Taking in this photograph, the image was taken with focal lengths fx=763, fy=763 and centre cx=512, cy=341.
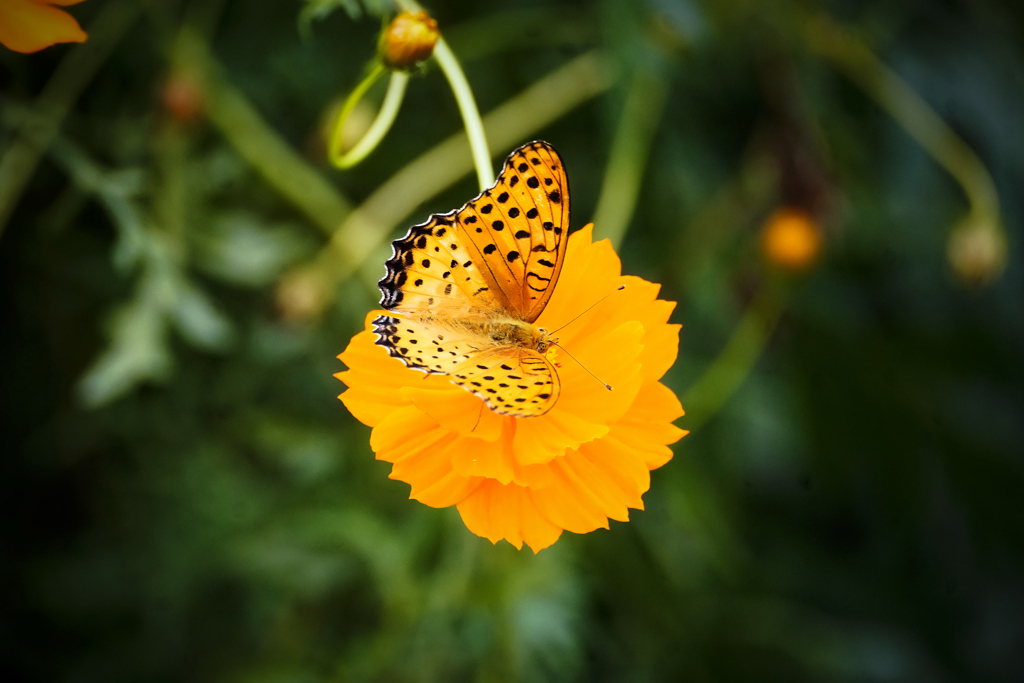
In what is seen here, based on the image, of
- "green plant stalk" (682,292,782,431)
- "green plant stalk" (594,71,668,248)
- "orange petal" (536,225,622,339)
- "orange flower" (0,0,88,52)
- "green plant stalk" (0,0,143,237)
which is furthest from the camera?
"green plant stalk" (682,292,782,431)

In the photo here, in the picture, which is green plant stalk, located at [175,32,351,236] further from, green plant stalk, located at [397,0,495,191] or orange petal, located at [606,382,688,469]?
orange petal, located at [606,382,688,469]

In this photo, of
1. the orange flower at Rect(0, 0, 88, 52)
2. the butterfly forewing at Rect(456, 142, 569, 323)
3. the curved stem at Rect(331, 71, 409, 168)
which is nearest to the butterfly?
the butterfly forewing at Rect(456, 142, 569, 323)

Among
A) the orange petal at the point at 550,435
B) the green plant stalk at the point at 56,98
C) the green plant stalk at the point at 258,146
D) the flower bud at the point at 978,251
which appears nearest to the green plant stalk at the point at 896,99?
the flower bud at the point at 978,251

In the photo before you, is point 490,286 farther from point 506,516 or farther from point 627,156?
point 627,156

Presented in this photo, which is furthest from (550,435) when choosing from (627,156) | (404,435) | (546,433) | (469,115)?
(627,156)

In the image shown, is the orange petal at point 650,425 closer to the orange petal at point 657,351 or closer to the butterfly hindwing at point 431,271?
the orange petal at point 657,351

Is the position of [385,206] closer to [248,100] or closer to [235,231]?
[235,231]
